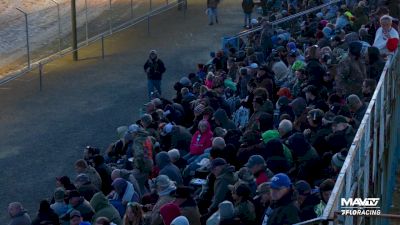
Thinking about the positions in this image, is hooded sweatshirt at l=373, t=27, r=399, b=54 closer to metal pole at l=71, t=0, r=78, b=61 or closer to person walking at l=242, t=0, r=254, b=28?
metal pole at l=71, t=0, r=78, b=61

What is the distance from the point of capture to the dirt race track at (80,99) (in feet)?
57.5

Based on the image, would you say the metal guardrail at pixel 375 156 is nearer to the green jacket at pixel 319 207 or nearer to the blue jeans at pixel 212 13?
the green jacket at pixel 319 207

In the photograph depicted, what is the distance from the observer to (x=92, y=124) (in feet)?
66.4

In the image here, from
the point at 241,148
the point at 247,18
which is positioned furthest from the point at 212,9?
the point at 241,148

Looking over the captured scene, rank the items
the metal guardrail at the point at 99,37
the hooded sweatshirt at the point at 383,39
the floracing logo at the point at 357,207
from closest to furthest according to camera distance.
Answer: the floracing logo at the point at 357,207 → the hooded sweatshirt at the point at 383,39 → the metal guardrail at the point at 99,37

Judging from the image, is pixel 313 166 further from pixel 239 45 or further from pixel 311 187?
pixel 239 45

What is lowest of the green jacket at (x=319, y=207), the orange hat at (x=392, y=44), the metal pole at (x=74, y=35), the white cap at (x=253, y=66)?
the green jacket at (x=319, y=207)

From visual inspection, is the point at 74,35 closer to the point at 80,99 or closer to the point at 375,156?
the point at 80,99

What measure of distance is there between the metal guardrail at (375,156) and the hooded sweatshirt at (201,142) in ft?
8.70

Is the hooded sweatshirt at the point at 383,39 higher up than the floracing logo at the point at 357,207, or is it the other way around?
the hooded sweatshirt at the point at 383,39

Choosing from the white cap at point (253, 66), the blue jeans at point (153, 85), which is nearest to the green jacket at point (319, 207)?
the white cap at point (253, 66)

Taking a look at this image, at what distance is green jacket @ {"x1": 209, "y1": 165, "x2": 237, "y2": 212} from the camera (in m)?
11.8

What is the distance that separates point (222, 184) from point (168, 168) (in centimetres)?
152

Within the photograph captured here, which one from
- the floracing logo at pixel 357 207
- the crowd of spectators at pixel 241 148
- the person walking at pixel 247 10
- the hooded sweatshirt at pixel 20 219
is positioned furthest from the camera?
the person walking at pixel 247 10
